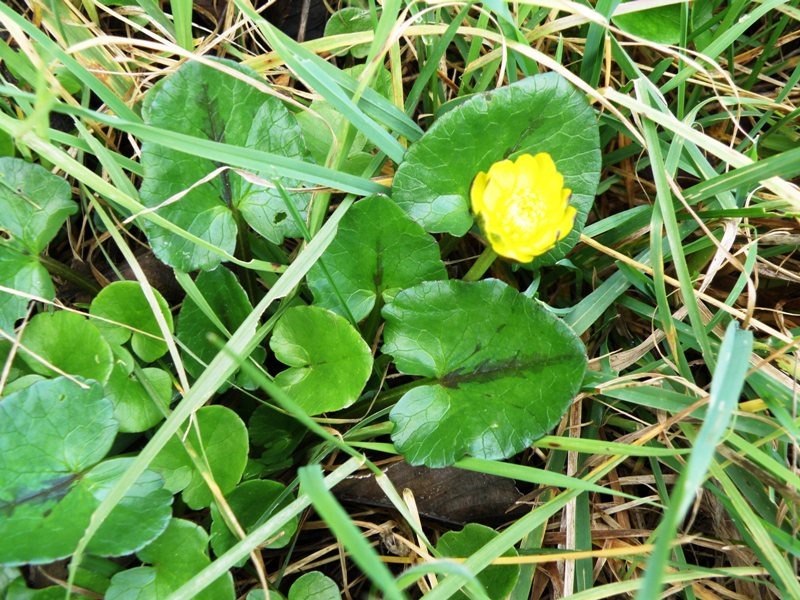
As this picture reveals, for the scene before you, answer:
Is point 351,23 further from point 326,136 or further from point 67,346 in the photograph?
point 67,346

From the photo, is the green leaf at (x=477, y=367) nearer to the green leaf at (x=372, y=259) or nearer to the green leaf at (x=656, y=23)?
the green leaf at (x=372, y=259)

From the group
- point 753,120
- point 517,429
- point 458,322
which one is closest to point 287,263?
point 458,322

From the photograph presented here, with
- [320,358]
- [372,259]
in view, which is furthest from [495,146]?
[320,358]

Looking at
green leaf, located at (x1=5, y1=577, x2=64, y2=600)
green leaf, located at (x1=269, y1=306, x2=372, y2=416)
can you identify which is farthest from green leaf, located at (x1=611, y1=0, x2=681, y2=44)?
green leaf, located at (x1=5, y1=577, x2=64, y2=600)

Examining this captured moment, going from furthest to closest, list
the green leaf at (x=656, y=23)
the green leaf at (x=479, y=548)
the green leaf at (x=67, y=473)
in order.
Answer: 1. the green leaf at (x=656, y=23)
2. the green leaf at (x=479, y=548)
3. the green leaf at (x=67, y=473)

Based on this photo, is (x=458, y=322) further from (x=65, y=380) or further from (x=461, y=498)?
(x=65, y=380)

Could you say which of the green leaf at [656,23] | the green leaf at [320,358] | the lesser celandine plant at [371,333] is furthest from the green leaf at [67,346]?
the green leaf at [656,23]

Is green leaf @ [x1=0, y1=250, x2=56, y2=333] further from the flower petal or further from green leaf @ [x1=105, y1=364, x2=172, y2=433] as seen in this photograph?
the flower petal
